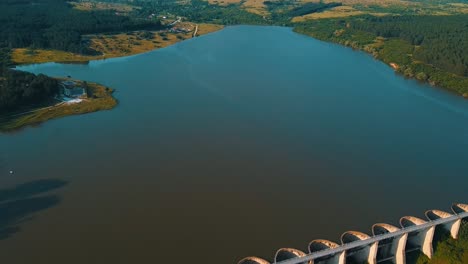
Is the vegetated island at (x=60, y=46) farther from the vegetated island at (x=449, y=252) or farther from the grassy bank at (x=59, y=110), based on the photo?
the vegetated island at (x=449, y=252)

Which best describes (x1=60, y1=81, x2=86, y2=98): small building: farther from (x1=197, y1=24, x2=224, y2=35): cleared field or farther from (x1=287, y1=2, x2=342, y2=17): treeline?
(x1=287, y1=2, x2=342, y2=17): treeline

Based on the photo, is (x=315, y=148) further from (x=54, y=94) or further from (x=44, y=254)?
(x=54, y=94)

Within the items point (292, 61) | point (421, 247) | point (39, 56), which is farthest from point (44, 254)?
point (292, 61)

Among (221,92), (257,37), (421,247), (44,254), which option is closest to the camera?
(44,254)

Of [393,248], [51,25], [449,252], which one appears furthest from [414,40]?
[51,25]

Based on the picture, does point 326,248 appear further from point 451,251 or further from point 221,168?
point 221,168

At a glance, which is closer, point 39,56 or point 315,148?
point 315,148

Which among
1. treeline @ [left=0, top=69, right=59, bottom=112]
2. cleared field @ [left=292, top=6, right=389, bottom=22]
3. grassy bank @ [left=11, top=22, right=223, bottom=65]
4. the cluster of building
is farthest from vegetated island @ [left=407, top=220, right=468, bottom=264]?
cleared field @ [left=292, top=6, right=389, bottom=22]
